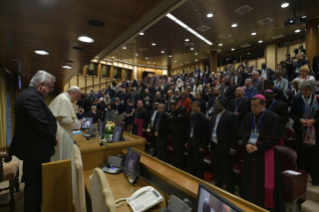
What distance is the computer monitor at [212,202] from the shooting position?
0.78 m

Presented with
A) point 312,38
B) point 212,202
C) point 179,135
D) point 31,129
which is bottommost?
point 179,135

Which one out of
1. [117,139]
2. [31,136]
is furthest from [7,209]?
[117,139]

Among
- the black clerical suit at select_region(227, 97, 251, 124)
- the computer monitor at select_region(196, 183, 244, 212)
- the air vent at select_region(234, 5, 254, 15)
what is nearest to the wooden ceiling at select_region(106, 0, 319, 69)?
the air vent at select_region(234, 5, 254, 15)

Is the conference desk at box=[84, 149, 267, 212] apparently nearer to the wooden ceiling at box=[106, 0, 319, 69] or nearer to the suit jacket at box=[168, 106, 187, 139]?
the suit jacket at box=[168, 106, 187, 139]

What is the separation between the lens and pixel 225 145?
2820 millimetres

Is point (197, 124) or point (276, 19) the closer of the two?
point (197, 124)

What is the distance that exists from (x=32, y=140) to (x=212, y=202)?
1.93 metres

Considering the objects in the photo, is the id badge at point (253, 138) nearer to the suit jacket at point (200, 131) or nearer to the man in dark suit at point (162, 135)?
the suit jacket at point (200, 131)

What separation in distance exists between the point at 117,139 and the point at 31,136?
1161 millimetres

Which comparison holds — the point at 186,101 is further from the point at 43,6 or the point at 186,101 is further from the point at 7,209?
the point at 7,209

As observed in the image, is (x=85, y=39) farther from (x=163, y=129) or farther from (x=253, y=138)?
(x=253, y=138)

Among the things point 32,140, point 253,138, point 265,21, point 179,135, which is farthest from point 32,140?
point 265,21

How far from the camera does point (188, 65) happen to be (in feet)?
61.5

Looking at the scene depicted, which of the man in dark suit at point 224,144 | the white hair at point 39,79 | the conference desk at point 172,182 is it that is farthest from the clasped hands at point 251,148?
the white hair at point 39,79
